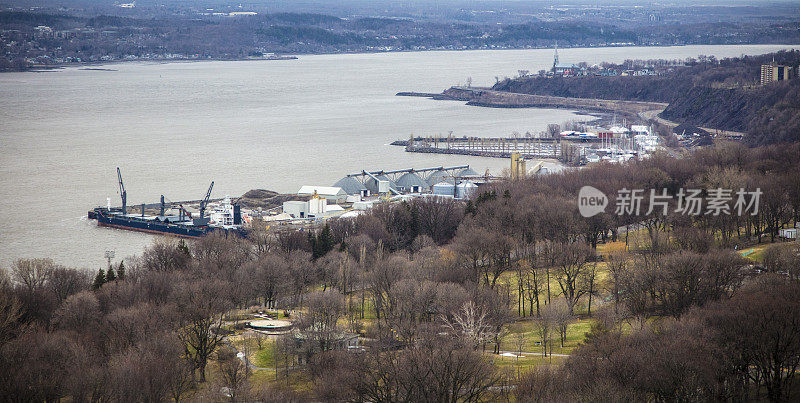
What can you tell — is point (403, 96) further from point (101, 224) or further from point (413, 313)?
point (413, 313)

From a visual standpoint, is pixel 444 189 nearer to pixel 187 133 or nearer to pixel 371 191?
pixel 371 191

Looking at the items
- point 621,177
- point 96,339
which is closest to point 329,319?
point 96,339

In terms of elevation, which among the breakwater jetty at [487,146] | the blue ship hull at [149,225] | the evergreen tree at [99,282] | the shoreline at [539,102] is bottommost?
the blue ship hull at [149,225]

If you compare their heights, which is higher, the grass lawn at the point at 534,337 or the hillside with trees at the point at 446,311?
the hillside with trees at the point at 446,311

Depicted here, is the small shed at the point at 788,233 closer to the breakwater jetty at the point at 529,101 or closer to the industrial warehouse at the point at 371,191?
the industrial warehouse at the point at 371,191

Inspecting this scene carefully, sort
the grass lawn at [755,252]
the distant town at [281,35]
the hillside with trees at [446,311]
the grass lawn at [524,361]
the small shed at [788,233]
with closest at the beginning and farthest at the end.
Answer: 1. the hillside with trees at [446,311]
2. the grass lawn at [524,361]
3. the grass lawn at [755,252]
4. the small shed at [788,233]
5. the distant town at [281,35]

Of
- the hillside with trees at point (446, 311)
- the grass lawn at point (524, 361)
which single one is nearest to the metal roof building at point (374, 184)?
the hillside with trees at point (446, 311)

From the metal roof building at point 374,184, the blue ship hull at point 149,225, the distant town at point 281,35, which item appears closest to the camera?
the blue ship hull at point 149,225

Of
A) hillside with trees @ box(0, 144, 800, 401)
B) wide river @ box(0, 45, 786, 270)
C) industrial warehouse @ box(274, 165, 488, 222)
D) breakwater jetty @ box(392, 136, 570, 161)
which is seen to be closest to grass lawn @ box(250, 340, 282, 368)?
hillside with trees @ box(0, 144, 800, 401)
